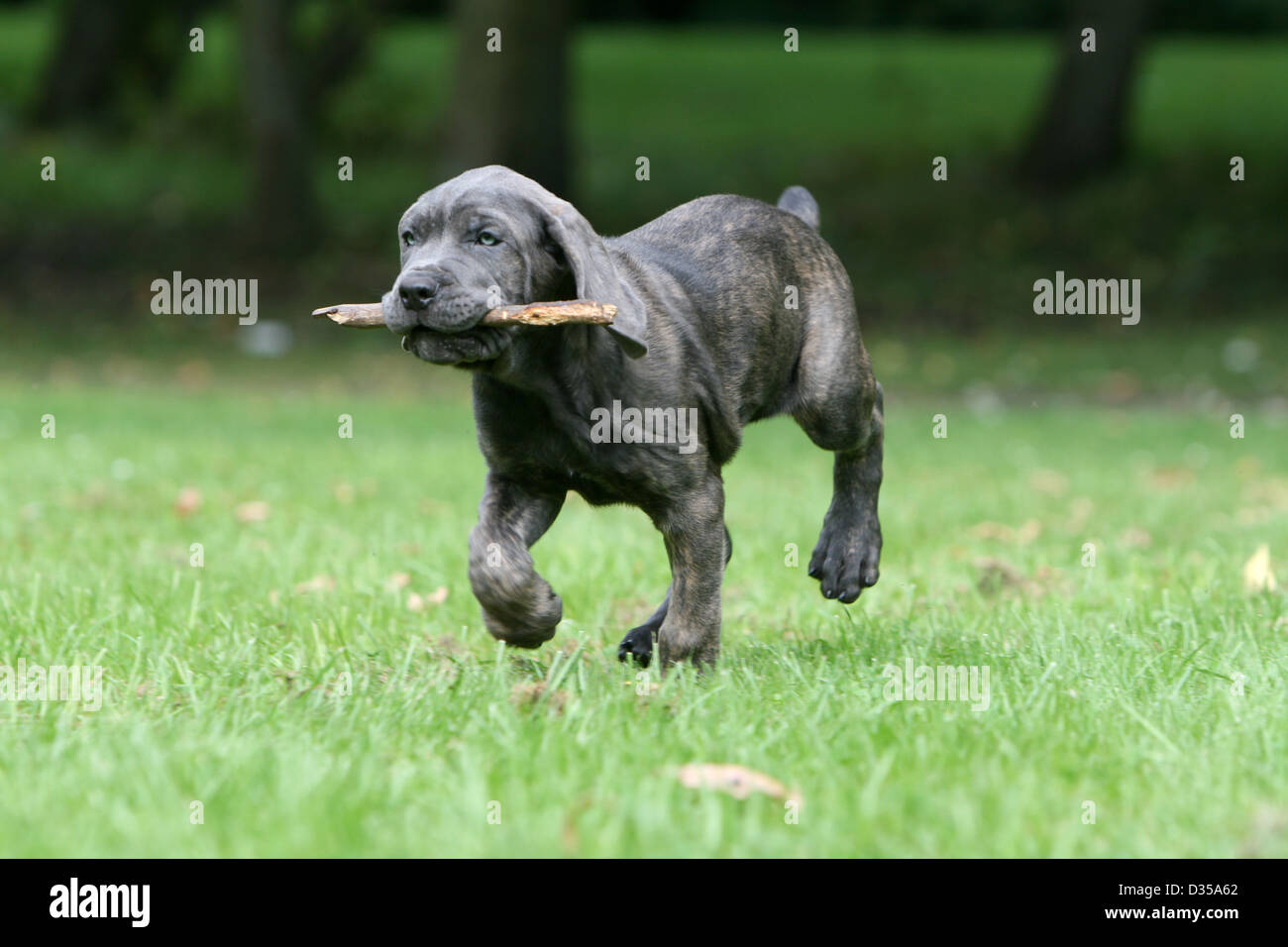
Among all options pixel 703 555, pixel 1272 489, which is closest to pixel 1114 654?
pixel 703 555

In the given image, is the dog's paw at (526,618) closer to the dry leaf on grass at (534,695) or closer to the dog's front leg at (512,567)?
the dog's front leg at (512,567)

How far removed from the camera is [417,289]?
12.6ft

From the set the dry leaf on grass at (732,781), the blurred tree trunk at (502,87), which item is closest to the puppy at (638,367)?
the dry leaf on grass at (732,781)

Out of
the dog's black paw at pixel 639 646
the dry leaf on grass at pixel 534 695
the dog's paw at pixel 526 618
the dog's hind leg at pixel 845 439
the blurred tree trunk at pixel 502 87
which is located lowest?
the dry leaf on grass at pixel 534 695

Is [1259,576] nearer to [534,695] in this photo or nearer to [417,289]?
[534,695]

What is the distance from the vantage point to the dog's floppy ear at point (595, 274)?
4.07 meters

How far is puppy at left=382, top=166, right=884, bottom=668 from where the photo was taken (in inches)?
161

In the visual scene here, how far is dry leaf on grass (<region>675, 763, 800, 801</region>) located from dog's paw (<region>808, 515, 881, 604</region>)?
1.89 meters

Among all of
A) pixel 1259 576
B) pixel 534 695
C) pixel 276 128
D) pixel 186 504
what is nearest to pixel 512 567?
pixel 534 695

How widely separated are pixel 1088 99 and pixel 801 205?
1708cm

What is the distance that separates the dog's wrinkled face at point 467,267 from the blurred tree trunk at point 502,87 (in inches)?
539

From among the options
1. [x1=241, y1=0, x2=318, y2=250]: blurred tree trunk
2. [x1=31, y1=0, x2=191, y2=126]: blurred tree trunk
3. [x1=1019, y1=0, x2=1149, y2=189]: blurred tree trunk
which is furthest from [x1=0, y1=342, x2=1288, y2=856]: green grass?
[x1=31, y1=0, x2=191, y2=126]: blurred tree trunk

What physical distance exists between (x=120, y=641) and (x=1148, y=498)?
625cm

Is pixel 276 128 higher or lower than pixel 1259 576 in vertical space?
higher
